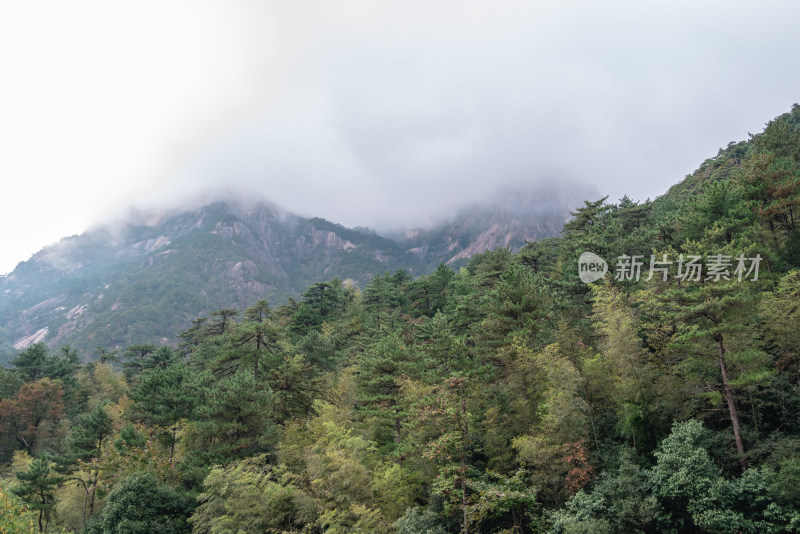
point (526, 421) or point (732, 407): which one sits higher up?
point (732, 407)

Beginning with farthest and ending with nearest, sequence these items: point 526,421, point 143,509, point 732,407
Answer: point 143,509
point 526,421
point 732,407

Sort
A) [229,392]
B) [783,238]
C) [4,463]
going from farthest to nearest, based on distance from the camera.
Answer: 1. [4,463]
2. [783,238]
3. [229,392]

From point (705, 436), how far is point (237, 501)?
2463 cm

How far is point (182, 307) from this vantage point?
476 feet

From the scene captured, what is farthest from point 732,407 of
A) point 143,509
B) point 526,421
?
point 143,509

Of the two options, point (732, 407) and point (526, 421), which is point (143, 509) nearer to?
point (526, 421)

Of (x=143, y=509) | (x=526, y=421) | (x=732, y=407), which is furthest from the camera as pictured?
(x=143, y=509)

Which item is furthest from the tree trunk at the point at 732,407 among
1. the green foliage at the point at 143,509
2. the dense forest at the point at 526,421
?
the green foliage at the point at 143,509

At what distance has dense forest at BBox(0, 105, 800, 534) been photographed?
16031 mm

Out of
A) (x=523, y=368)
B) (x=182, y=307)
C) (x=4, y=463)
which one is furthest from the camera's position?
(x=182, y=307)

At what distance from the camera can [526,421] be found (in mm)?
20688

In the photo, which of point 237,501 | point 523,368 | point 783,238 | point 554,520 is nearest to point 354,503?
point 237,501

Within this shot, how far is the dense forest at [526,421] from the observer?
52.6 ft

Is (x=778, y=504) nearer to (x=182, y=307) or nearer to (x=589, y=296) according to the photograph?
(x=589, y=296)
